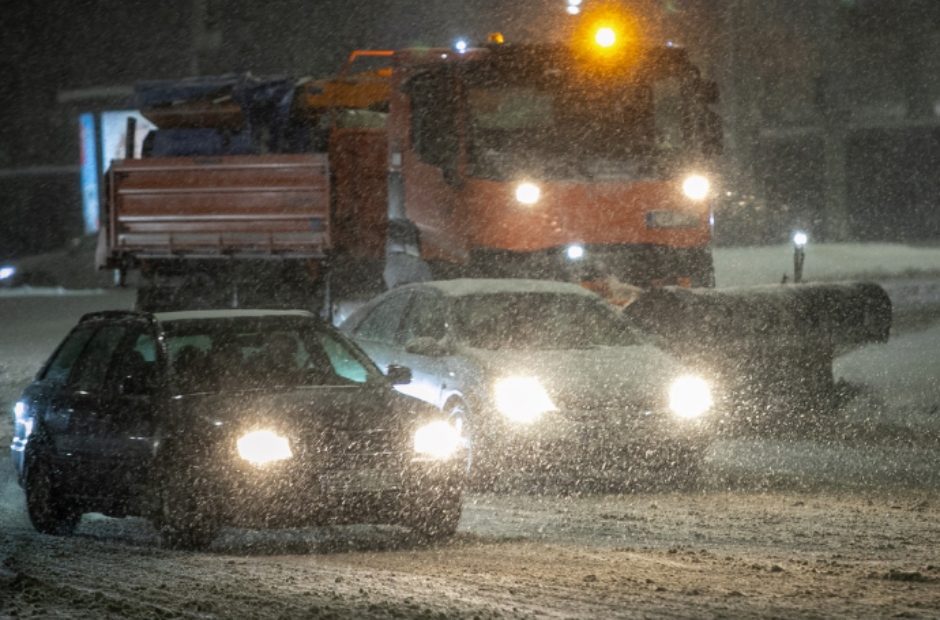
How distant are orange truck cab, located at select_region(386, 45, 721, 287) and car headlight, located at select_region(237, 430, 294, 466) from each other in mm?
6135

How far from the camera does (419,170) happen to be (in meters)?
14.9

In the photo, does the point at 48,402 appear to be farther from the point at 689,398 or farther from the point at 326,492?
the point at 689,398

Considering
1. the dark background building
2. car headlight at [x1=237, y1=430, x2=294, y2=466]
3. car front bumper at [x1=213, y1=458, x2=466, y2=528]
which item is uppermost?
the dark background building

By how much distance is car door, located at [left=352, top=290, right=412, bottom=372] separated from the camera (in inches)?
482

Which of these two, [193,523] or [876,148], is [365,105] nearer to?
[193,523]

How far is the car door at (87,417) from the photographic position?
356 inches

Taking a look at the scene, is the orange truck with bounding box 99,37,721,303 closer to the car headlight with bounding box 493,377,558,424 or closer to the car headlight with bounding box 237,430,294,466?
the car headlight with bounding box 493,377,558,424

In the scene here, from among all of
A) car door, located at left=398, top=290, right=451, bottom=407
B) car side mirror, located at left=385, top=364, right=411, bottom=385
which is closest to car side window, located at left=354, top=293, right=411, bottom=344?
car door, located at left=398, top=290, right=451, bottom=407

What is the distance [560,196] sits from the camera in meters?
14.2

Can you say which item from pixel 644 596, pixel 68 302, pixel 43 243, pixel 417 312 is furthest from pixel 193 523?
pixel 43 243

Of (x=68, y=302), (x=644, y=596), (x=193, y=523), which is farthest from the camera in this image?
(x=68, y=302)

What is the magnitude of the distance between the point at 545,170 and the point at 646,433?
4036 millimetres

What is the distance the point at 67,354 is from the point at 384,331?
10.3 ft

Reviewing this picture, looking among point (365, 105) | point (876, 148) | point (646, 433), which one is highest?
point (876, 148)
